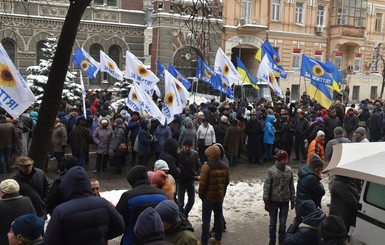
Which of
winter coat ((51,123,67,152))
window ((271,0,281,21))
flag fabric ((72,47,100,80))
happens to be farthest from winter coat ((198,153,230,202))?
window ((271,0,281,21))

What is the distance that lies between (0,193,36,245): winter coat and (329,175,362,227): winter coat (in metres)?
4.10

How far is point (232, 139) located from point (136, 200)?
24.7 ft

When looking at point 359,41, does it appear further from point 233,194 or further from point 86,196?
point 86,196

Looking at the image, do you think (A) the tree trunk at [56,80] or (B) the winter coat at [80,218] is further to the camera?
(A) the tree trunk at [56,80]

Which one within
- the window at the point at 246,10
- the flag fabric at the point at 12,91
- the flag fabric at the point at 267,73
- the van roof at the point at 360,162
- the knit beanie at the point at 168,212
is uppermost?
the window at the point at 246,10

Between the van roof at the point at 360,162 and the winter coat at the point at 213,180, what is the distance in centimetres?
175

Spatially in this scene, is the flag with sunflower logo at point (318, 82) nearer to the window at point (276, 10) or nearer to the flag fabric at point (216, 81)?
the flag fabric at point (216, 81)

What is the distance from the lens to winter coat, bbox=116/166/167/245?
456 centimetres

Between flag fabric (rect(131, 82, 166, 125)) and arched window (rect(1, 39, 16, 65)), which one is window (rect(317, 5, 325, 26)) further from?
flag fabric (rect(131, 82, 166, 125))

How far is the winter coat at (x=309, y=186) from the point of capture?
6219 mm

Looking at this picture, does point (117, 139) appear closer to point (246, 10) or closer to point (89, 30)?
point (89, 30)

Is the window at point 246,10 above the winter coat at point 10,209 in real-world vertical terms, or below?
above

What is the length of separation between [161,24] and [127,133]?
17.2 meters

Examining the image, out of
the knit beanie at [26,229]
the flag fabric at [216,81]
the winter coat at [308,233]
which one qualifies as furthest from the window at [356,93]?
the knit beanie at [26,229]
